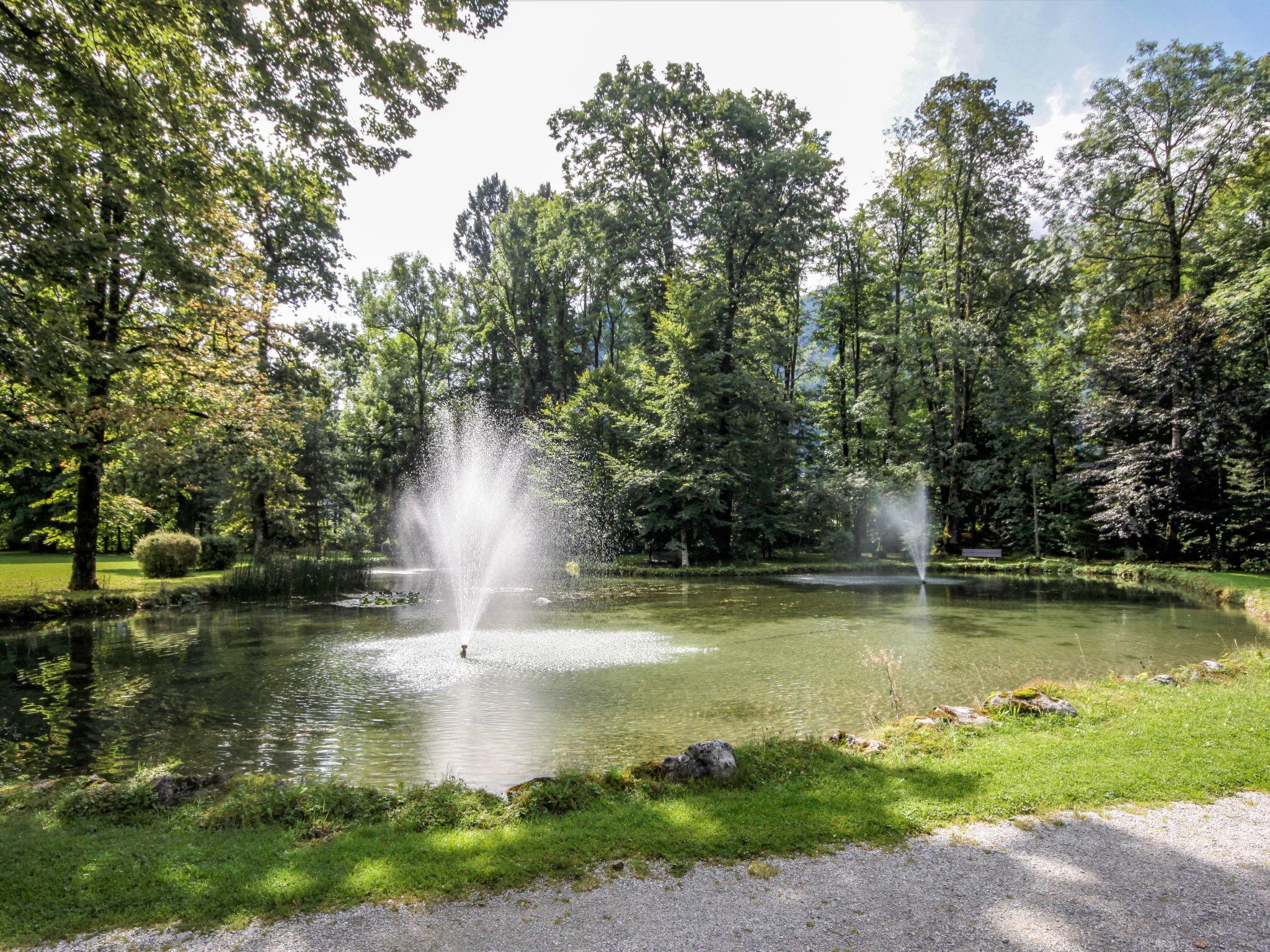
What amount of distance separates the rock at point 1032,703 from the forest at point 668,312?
34.3ft

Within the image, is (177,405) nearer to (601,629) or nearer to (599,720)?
(601,629)

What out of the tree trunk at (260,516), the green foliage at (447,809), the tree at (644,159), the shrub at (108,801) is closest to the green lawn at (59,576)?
the tree trunk at (260,516)

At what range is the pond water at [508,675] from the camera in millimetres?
6512

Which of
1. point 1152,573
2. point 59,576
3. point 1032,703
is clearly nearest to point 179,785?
point 1032,703

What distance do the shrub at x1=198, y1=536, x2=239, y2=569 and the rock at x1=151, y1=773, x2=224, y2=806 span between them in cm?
1858

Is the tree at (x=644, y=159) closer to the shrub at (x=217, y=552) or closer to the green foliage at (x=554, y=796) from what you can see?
the shrub at (x=217, y=552)

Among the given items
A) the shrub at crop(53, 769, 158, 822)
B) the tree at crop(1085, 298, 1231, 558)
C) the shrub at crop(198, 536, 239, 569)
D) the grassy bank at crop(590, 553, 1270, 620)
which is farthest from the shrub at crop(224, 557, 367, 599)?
the tree at crop(1085, 298, 1231, 558)

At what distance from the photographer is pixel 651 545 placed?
29156 mm

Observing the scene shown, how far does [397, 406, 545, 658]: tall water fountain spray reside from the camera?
2692 centimetres

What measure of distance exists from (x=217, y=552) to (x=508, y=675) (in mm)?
16431

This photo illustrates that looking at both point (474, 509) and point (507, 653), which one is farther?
point (474, 509)

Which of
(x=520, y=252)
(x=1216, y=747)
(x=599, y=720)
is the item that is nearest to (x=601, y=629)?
(x=599, y=720)

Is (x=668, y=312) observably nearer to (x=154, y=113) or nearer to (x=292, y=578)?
(x=292, y=578)

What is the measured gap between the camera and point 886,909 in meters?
3.24
